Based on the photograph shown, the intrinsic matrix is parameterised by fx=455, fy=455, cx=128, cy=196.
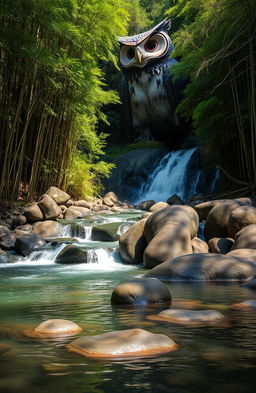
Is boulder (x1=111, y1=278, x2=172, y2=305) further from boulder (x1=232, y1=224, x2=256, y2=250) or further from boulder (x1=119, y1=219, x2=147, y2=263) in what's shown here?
boulder (x1=119, y1=219, x2=147, y2=263)

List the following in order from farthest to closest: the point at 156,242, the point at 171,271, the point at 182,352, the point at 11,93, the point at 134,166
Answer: the point at 134,166, the point at 11,93, the point at 156,242, the point at 171,271, the point at 182,352

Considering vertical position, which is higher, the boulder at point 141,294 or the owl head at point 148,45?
the owl head at point 148,45

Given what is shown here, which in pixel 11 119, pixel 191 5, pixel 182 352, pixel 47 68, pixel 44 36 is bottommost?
pixel 182 352

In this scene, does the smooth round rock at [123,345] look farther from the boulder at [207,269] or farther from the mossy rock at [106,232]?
the mossy rock at [106,232]

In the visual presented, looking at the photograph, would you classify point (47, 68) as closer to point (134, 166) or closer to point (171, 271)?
point (171, 271)

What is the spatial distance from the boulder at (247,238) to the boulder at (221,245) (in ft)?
1.57

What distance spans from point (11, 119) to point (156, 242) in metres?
5.19

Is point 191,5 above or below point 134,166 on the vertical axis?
above

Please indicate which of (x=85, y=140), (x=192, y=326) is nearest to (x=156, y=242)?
(x=192, y=326)

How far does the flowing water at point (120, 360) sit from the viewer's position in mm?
1800

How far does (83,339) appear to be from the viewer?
2.34 metres

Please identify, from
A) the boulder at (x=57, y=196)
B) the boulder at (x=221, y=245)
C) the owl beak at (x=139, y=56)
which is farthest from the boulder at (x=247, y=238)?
the owl beak at (x=139, y=56)

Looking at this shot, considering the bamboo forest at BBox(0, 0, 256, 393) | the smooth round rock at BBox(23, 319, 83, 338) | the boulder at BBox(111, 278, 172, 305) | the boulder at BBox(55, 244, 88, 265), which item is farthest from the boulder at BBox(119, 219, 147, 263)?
the smooth round rock at BBox(23, 319, 83, 338)

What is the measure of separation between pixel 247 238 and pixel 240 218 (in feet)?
2.78
